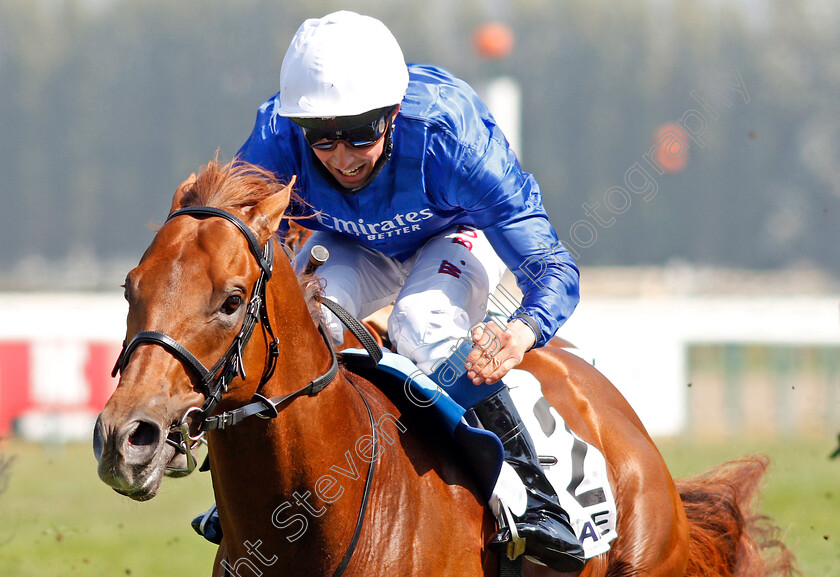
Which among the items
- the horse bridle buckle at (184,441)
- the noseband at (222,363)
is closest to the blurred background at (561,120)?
the noseband at (222,363)

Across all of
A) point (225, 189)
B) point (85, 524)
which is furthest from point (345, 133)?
point (85, 524)

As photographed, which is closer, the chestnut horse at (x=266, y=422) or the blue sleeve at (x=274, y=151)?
the chestnut horse at (x=266, y=422)

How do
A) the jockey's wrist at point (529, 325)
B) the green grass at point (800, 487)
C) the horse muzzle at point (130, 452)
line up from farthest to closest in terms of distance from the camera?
1. the green grass at point (800, 487)
2. the jockey's wrist at point (529, 325)
3. the horse muzzle at point (130, 452)

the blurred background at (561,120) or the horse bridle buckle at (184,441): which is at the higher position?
the horse bridle buckle at (184,441)

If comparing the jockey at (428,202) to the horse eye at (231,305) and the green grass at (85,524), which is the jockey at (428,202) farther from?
the green grass at (85,524)

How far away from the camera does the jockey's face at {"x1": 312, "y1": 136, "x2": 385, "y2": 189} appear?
287 centimetres

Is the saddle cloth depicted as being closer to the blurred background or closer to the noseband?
the noseband

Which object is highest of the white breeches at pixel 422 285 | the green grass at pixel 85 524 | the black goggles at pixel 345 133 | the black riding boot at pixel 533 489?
the black goggles at pixel 345 133

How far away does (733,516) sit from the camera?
402 cm

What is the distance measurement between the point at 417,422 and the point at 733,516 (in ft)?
5.81

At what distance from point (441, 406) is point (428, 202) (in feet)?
2.20

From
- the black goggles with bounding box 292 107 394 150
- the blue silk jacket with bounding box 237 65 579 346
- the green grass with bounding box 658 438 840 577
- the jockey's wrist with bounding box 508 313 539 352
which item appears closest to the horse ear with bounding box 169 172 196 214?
the black goggles with bounding box 292 107 394 150

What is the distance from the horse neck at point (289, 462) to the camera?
2.41 m

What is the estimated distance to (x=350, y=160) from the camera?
2879mm
